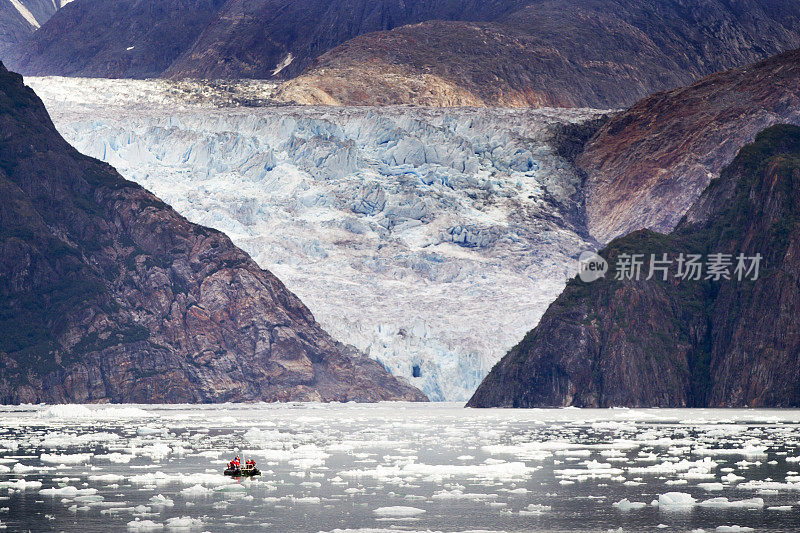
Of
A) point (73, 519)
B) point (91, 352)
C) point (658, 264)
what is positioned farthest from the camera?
point (91, 352)

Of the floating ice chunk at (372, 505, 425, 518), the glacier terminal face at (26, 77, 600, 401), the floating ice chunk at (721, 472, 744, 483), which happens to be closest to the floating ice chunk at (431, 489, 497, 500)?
the floating ice chunk at (372, 505, 425, 518)

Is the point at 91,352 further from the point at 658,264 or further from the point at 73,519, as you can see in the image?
the point at 73,519

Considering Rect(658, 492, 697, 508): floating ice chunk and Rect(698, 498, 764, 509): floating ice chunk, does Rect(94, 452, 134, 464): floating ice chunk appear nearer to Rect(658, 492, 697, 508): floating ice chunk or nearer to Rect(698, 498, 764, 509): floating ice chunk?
Rect(658, 492, 697, 508): floating ice chunk

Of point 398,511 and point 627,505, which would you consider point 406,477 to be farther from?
point 627,505

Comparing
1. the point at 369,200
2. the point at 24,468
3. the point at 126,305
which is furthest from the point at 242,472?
the point at 369,200

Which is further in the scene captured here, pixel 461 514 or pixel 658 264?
pixel 658 264

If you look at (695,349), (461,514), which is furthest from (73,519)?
(695,349)

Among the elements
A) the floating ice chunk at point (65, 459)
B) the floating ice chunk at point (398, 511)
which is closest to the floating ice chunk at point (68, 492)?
the floating ice chunk at point (65, 459)
